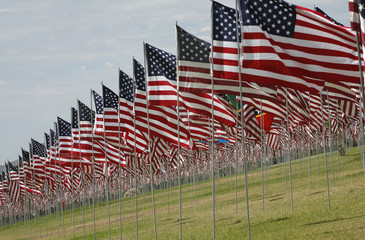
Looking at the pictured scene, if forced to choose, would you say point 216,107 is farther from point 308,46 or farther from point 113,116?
point 308,46

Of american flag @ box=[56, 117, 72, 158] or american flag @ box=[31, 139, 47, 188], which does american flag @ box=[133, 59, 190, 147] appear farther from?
american flag @ box=[31, 139, 47, 188]

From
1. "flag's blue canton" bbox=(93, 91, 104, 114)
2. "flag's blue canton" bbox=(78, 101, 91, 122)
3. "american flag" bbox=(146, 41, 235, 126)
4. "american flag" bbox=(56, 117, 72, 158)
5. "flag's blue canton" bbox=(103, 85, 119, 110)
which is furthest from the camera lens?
"american flag" bbox=(56, 117, 72, 158)

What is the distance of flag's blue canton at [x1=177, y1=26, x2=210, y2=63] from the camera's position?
2255 centimetres

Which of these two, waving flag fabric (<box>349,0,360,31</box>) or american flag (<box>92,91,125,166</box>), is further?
american flag (<box>92,91,125,166</box>)

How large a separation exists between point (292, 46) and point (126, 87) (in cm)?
1625

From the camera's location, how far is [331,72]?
1611 cm

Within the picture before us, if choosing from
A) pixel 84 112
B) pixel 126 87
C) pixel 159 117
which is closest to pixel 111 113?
pixel 126 87

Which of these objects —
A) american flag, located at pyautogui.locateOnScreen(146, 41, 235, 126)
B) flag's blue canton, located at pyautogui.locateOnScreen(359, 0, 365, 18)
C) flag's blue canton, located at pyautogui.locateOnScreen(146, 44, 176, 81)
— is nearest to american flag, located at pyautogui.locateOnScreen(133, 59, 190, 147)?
american flag, located at pyautogui.locateOnScreen(146, 41, 235, 126)

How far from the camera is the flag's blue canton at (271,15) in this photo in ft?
54.9

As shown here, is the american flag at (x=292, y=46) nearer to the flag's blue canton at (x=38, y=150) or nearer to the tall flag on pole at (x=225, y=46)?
the tall flag on pole at (x=225, y=46)

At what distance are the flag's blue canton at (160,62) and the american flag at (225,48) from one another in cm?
491

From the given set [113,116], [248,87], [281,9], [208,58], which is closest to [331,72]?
[281,9]

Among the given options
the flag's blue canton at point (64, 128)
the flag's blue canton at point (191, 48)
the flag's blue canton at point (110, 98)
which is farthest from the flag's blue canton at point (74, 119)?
the flag's blue canton at point (191, 48)

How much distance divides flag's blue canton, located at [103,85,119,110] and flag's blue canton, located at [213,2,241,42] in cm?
1386
